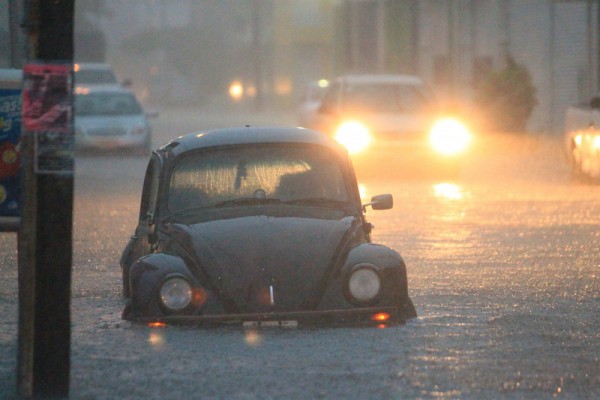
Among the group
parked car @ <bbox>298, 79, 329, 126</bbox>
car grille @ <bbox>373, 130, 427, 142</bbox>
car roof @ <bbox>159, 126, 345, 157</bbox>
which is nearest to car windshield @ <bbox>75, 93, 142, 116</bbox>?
parked car @ <bbox>298, 79, 329, 126</bbox>

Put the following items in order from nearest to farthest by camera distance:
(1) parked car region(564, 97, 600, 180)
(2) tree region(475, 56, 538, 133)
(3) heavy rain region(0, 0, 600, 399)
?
(3) heavy rain region(0, 0, 600, 399), (1) parked car region(564, 97, 600, 180), (2) tree region(475, 56, 538, 133)

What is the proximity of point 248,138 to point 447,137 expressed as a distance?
14.2 metres

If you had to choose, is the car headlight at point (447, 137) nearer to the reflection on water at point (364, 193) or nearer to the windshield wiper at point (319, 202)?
the reflection on water at point (364, 193)

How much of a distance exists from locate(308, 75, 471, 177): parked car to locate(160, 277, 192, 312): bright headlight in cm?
1562

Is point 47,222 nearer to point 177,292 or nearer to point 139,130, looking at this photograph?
point 177,292

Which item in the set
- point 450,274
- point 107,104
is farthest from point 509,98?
point 450,274

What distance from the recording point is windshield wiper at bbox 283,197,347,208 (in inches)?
416

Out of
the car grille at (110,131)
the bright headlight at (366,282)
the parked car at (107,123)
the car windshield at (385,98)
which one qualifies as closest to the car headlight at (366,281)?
the bright headlight at (366,282)

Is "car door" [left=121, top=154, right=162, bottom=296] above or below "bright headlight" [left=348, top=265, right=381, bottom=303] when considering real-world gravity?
above

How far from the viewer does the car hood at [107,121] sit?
105 ft

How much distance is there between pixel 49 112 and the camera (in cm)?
723

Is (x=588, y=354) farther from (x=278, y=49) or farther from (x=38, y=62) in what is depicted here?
(x=278, y=49)

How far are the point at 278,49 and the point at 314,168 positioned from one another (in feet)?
278

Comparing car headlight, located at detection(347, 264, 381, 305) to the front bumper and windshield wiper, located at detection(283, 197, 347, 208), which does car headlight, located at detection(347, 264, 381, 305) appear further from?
windshield wiper, located at detection(283, 197, 347, 208)
